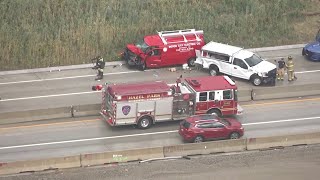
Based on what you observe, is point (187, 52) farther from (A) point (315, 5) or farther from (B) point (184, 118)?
(A) point (315, 5)

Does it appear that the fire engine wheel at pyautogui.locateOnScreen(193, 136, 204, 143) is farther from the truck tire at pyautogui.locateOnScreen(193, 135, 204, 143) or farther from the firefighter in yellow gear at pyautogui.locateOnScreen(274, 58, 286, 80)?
the firefighter in yellow gear at pyautogui.locateOnScreen(274, 58, 286, 80)

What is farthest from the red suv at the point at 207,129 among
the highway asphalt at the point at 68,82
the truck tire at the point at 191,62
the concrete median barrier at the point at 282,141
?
the truck tire at the point at 191,62

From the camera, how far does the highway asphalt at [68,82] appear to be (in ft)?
123

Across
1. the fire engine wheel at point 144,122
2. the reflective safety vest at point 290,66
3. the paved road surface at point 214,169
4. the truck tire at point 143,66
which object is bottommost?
the paved road surface at point 214,169

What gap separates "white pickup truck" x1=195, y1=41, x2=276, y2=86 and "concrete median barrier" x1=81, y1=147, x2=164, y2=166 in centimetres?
1093

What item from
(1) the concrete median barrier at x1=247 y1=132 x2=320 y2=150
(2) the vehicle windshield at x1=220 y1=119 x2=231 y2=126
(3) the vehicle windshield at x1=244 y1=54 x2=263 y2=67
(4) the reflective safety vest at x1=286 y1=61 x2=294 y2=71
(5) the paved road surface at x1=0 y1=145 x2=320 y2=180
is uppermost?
(3) the vehicle windshield at x1=244 y1=54 x2=263 y2=67

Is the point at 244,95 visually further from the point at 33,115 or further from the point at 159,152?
the point at 33,115

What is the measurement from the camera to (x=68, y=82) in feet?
133

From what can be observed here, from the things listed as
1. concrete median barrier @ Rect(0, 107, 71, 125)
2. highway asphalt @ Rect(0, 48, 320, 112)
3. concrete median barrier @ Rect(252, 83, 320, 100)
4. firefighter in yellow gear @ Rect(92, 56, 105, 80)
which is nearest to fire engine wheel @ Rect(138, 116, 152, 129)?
concrete median barrier @ Rect(0, 107, 71, 125)

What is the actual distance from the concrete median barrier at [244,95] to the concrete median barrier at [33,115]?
920cm

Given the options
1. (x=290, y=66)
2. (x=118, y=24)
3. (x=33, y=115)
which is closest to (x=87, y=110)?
(x=33, y=115)

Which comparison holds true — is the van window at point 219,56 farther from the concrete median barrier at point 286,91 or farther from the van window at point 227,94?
the van window at point 227,94

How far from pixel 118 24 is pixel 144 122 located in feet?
45.0

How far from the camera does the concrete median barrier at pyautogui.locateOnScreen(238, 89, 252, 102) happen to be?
37125 mm
